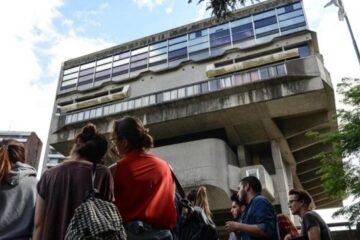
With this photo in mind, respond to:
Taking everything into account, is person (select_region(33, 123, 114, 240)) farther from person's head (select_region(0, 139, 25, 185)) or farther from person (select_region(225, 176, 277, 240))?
person (select_region(225, 176, 277, 240))

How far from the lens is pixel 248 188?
3.29 m

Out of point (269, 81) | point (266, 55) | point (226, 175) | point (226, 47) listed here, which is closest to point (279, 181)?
point (226, 175)

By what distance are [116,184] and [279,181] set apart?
18086 millimetres

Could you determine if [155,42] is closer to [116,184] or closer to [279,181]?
[279,181]

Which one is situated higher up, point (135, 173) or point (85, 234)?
point (135, 173)

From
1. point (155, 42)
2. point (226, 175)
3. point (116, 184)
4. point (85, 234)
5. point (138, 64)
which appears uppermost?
point (155, 42)

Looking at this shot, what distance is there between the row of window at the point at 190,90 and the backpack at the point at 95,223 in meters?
16.3

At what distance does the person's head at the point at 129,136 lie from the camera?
2.29 meters

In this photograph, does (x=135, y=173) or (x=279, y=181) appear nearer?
(x=135, y=173)

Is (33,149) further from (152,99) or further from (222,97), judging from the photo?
(152,99)

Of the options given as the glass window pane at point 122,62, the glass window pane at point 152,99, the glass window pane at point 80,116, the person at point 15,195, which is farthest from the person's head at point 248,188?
the glass window pane at point 122,62

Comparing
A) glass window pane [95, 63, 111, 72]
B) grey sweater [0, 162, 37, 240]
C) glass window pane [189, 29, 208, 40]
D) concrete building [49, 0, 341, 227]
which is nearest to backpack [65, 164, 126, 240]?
grey sweater [0, 162, 37, 240]

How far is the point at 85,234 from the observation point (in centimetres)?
168

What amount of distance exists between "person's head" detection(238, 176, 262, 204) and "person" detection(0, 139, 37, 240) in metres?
1.93
